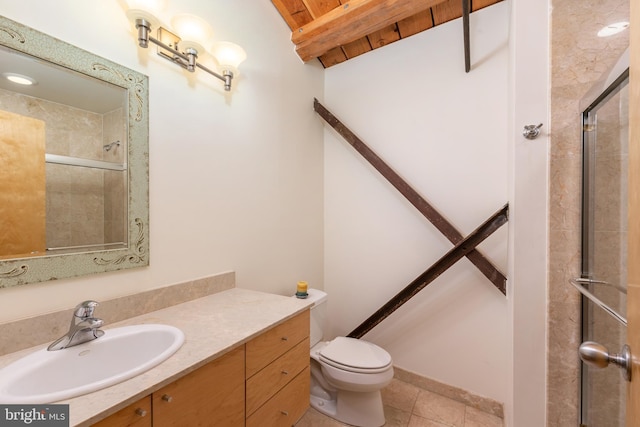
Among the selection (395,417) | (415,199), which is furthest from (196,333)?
(415,199)

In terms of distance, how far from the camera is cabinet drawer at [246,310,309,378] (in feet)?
3.20

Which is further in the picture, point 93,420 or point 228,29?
point 228,29

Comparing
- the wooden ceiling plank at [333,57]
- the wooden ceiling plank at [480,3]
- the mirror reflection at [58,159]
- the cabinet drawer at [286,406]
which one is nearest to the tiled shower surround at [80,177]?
the mirror reflection at [58,159]

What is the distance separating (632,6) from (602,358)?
2.37 ft

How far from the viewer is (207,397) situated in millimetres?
820

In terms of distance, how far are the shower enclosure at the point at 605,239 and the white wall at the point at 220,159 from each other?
1602mm

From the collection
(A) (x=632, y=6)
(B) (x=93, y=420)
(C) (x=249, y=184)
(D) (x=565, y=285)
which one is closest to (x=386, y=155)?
(C) (x=249, y=184)

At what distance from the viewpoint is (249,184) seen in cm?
164

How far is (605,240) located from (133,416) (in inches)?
66.3

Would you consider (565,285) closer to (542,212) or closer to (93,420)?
(542,212)

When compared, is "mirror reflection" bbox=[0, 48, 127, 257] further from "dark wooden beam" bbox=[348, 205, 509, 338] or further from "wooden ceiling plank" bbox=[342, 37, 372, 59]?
"wooden ceiling plank" bbox=[342, 37, 372, 59]

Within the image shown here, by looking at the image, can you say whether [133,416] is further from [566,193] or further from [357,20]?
[357,20]

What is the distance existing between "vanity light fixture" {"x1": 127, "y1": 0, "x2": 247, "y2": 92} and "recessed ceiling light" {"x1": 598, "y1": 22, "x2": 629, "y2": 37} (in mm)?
1643

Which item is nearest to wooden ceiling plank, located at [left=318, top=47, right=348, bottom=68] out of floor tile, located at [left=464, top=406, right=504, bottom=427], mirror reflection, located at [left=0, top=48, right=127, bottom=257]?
mirror reflection, located at [left=0, top=48, right=127, bottom=257]
